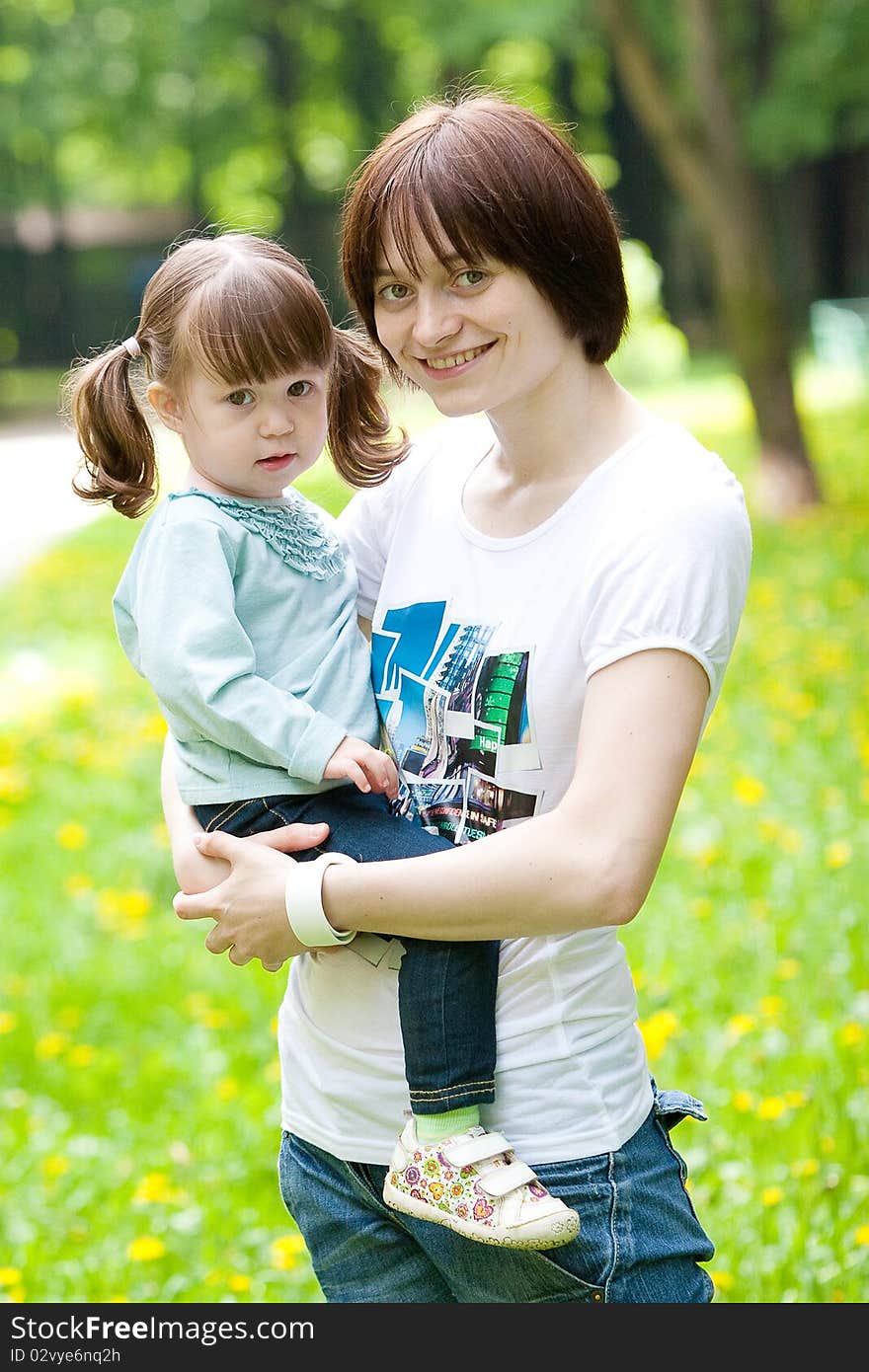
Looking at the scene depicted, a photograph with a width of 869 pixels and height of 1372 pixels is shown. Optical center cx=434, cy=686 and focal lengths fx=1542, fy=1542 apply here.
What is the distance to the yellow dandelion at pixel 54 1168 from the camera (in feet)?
12.2

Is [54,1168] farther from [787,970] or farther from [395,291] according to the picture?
[395,291]

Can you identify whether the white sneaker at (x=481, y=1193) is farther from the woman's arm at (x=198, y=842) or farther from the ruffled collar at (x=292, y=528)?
the ruffled collar at (x=292, y=528)

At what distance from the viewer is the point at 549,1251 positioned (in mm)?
1877

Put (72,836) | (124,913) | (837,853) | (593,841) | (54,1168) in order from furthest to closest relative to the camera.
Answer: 1. (72,836)
2. (124,913)
3. (837,853)
4. (54,1168)
5. (593,841)

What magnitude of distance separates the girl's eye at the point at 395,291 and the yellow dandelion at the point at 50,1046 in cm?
299

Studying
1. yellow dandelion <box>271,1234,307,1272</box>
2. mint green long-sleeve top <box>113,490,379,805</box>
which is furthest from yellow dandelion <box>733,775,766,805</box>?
mint green long-sleeve top <box>113,490,379,805</box>

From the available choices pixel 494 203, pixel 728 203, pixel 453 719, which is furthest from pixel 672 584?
pixel 728 203

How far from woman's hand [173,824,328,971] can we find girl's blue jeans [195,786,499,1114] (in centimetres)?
4

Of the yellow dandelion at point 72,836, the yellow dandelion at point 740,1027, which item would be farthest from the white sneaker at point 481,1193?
the yellow dandelion at point 72,836

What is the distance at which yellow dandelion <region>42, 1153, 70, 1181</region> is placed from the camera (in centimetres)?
372

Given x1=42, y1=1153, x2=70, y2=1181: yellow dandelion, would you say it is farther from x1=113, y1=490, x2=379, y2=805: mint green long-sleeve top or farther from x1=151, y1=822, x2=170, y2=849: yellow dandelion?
x1=113, y1=490, x2=379, y2=805: mint green long-sleeve top

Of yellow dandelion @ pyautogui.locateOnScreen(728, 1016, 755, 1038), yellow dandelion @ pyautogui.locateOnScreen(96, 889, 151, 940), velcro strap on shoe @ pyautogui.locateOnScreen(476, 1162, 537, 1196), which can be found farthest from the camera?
yellow dandelion @ pyautogui.locateOnScreen(96, 889, 151, 940)

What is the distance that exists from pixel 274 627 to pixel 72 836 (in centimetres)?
372

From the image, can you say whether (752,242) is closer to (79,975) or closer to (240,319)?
(79,975)
